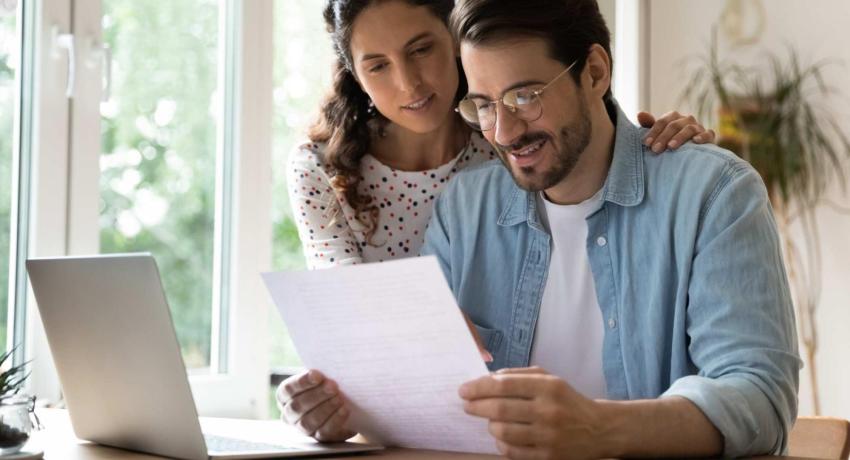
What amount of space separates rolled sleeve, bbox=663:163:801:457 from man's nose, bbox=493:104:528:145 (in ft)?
0.91

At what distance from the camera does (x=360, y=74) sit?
2.05 meters

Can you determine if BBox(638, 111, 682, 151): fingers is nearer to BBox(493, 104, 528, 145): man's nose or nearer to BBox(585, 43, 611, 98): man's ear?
BBox(585, 43, 611, 98): man's ear

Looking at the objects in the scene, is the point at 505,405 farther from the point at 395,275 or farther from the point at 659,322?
the point at 659,322

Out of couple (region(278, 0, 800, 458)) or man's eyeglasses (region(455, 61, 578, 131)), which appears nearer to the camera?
couple (region(278, 0, 800, 458))

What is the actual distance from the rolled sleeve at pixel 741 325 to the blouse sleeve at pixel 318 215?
765 mm

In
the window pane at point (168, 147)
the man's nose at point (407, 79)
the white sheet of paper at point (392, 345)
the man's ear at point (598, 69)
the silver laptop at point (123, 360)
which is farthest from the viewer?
the window pane at point (168, 147)

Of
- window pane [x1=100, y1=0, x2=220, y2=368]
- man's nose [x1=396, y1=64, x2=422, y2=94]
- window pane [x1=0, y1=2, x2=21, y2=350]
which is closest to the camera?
man's nose [x1=396, y1=64, x2=422, y2=94]

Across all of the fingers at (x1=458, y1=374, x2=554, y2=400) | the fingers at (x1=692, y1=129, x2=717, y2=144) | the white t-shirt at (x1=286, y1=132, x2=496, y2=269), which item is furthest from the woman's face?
the fingers at (x1=458, y1=374, x2=554, y2=400)

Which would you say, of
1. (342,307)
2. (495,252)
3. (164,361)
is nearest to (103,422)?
(164,361)

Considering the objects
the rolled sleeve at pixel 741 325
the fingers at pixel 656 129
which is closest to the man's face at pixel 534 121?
the fingers at pixel 656 129

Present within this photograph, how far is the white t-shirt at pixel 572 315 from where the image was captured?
5.49 feet

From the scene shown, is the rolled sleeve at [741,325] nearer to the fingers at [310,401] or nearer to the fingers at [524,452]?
the fingers at [524,452]

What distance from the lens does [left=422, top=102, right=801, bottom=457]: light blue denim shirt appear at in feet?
4.53

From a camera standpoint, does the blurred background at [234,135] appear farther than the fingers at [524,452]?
Yes
